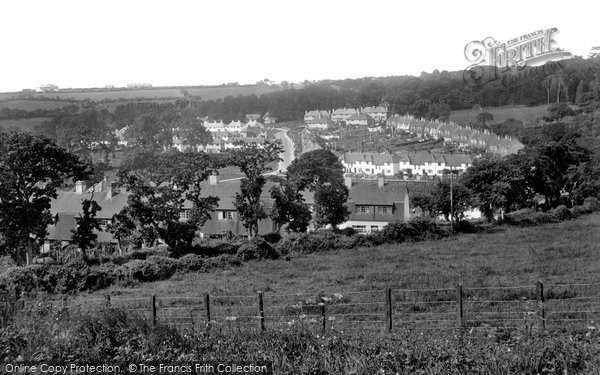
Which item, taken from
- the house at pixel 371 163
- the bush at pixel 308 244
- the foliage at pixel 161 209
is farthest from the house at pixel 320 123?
the foliage at pixel 161 209

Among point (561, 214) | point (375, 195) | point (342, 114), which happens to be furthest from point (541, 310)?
point (342, 114)

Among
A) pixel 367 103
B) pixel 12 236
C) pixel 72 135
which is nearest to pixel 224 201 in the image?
pixel 12 236

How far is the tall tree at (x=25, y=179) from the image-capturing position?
21328 millimetres

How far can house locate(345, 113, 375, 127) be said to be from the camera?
111 meters

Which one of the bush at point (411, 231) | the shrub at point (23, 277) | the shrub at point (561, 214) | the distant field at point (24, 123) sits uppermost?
the distant field at point (24, 123)

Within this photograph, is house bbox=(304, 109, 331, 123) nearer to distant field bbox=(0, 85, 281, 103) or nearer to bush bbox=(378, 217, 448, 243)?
distant field bbox=(0, 85, 281, 103)

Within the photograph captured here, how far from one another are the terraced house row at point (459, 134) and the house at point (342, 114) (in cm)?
1303

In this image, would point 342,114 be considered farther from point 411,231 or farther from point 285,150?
point 411,231

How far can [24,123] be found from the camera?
7475 centimetres

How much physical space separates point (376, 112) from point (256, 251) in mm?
98024

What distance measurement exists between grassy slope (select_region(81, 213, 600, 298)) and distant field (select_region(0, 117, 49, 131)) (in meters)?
58.8

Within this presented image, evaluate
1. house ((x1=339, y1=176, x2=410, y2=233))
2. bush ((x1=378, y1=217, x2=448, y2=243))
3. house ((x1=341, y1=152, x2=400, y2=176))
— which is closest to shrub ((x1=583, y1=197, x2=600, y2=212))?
house ((x1=339, y1=176, x2=410, y2=233))

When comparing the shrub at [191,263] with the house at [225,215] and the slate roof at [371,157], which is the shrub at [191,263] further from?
the slate roof at [371,157]

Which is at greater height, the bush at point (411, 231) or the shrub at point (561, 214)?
the bush at point (411, 231)
